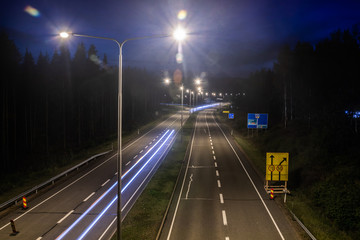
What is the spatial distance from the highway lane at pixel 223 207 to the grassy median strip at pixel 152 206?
75cm

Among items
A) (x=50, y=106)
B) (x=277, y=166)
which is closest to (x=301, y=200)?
(x=277, y=166)

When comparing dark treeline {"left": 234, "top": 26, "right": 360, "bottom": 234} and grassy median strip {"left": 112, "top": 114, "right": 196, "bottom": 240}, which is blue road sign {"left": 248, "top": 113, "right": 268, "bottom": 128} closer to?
dark treeline {"left": 234, "top": 26, "right": 360, "bottom": 234}

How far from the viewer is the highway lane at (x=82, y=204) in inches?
601

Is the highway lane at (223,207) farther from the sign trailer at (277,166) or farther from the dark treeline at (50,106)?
the dark treeline at (50,106)

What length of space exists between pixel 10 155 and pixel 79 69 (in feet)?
90.7

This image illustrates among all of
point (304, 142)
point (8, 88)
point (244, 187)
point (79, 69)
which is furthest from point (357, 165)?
point (79, 69)

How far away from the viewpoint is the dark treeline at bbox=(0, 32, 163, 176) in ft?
148

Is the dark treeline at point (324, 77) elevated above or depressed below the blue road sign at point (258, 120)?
above

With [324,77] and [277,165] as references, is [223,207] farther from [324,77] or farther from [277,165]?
[324,77]

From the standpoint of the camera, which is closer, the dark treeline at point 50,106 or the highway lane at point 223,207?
the highway lane at point 223,207

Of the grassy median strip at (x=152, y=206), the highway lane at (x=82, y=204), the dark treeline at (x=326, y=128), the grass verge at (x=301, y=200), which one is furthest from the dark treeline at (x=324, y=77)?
the highway lane at (x=82, y=204)

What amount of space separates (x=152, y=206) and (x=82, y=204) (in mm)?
5181

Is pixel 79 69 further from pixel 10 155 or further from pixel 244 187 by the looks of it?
pixel 244 187

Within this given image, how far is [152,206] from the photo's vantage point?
18625 mm
